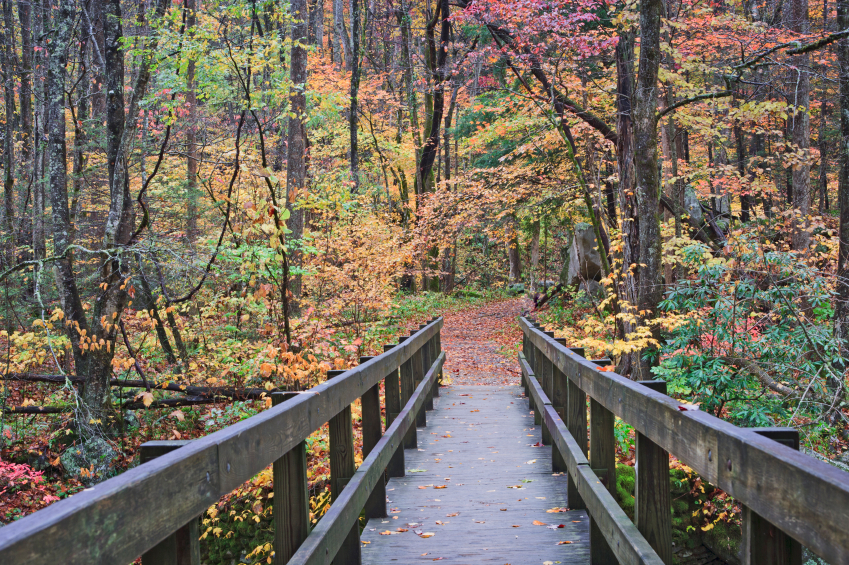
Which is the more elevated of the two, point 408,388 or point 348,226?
point 348,226

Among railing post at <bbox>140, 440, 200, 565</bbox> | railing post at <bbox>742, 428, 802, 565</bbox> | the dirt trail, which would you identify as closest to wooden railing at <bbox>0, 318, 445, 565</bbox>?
railing post at <bbox>140, 440, 200, 565</bbox>

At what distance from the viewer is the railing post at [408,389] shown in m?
5.70

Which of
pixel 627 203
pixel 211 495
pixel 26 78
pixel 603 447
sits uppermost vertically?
pixel 26 78

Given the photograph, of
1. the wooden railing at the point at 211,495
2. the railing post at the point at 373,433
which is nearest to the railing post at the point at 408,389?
the railing post at the point at 373,433

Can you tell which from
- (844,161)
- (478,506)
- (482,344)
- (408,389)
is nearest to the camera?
(478,506)

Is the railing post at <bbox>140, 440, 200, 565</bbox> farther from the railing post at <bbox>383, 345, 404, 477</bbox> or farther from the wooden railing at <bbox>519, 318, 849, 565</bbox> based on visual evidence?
the railing post at <bbox>383, 345, 404, 477</bbox>

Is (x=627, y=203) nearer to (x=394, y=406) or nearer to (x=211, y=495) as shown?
(x=394, y=406)

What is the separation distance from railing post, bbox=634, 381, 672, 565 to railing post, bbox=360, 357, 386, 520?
2.01 meters

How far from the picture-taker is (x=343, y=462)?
3.21 metres

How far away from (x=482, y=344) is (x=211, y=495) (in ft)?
51.8

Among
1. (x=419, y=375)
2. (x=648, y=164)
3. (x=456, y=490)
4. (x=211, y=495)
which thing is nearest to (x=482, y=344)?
(x=648, y=164)

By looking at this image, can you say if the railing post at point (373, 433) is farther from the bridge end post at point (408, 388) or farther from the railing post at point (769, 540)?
the railing post at point (769, 540)

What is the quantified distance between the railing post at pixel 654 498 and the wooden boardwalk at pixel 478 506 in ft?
3.90

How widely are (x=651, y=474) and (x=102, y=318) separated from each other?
7.76 m
